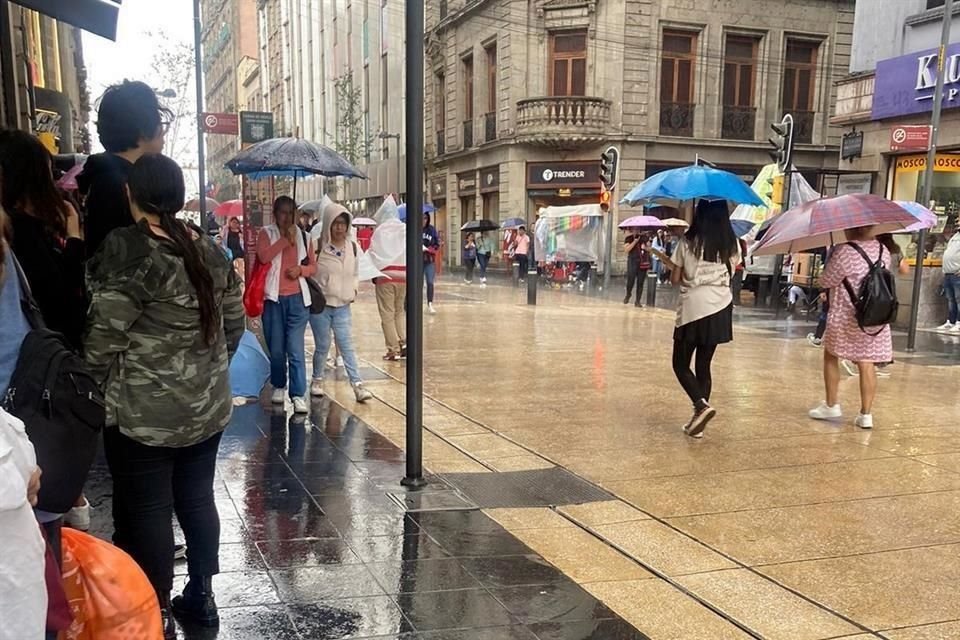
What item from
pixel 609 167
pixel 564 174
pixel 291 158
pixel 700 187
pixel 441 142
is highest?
pixel 441 142

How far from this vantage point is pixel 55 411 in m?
2.13

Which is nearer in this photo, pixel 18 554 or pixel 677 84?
pixel 18 554

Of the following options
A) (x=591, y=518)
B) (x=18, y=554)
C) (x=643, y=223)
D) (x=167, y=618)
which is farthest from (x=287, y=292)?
(x=643, y=223)

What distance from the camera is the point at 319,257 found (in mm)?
7492

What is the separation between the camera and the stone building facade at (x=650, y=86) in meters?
28.8

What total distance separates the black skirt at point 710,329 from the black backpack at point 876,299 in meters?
1.09

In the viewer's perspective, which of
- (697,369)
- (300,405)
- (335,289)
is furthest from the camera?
(335,289)

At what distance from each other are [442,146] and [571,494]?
1344 inches

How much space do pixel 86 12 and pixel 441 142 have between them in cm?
3364

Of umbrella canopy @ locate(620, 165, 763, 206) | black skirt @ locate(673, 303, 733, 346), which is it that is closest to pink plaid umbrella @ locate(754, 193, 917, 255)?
umbrella canopy @ locate(620, 165, 763, 206)

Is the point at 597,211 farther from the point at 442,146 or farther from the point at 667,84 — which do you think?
the point at 442,146

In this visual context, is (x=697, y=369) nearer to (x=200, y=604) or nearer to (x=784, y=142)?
(x=200, y=604)

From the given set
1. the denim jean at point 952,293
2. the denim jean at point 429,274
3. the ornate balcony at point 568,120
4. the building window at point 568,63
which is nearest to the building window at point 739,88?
the ornate balcony at point 568,120

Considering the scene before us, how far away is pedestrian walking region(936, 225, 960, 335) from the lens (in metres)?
13.5
